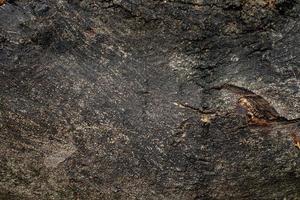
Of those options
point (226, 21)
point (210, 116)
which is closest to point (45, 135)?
point (210, 116)

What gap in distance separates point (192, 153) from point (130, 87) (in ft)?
1.67

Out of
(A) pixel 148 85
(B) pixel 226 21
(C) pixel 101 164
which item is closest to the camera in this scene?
(B) pixel 226 21

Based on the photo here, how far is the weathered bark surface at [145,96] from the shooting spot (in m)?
2.30

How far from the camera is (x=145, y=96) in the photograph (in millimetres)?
2465

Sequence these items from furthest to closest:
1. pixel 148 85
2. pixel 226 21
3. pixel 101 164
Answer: pixel 101 164 < pixel 148 85 < pixel 226 21

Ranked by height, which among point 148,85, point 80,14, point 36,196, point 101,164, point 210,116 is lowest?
point 36,196

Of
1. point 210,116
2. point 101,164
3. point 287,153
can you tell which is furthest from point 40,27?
point 287,153

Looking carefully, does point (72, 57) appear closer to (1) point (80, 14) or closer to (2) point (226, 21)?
(1) point (80, 14)

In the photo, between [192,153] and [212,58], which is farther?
[192,153]

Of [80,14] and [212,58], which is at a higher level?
[80,14]

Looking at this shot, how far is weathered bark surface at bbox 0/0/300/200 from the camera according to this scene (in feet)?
7.55

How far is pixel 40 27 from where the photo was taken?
91.5 inches

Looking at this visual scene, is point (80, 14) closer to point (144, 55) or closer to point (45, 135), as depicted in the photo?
point (144, 55)

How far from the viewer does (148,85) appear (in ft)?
8.02
